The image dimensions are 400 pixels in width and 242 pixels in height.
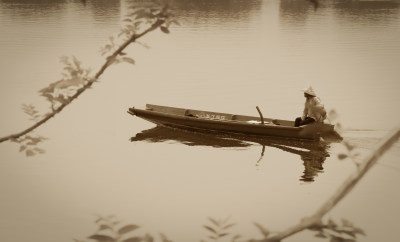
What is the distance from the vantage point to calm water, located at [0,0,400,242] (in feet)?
26.9

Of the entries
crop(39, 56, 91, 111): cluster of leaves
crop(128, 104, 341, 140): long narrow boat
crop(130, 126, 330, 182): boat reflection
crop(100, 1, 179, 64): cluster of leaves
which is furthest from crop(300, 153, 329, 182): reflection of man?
crop(100, 1, 179, 64): cluster of leaves

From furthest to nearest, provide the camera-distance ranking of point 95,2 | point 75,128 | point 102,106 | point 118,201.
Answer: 1. point 95,2
2. point 102,106
3. point 75,128
4. point 118,201

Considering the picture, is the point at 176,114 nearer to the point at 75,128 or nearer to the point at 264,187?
the point at 75,128

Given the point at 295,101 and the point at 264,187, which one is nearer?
the point at 264,187

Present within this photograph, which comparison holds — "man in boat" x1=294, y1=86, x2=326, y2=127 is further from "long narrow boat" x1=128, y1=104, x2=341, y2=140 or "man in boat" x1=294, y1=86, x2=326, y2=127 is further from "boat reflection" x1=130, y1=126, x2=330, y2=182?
"boat reflection" x1=130, y1=126, x2=330, y2=182

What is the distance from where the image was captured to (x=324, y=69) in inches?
720

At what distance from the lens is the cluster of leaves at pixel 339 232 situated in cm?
109

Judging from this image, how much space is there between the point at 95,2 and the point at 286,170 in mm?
25778

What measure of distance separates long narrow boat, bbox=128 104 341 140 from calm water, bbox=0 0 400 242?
1.21 feet

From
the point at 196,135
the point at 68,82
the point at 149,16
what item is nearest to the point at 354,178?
the point at 149,16

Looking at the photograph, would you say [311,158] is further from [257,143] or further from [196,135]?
[196,135]

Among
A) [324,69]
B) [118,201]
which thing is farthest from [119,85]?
[118,201]

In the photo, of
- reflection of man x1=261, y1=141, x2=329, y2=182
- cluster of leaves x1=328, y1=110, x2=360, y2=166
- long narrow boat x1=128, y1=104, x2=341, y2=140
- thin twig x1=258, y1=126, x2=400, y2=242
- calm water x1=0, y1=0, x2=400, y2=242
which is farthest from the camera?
long narrow boat x1=128, y1=104, x2=341, y2=140

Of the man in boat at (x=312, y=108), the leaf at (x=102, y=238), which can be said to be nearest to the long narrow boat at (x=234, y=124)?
the man in boat at (x=312, y=108)
